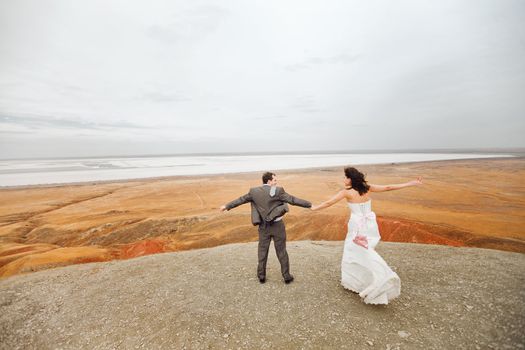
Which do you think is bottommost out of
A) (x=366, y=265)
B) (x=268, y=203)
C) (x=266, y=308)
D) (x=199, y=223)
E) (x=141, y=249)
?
(x=141, y=249)

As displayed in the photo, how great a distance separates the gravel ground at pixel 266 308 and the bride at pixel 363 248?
0.44m

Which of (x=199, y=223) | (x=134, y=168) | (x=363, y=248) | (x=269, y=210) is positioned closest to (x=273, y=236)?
(x=269, y=210)

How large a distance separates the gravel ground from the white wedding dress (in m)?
0.39

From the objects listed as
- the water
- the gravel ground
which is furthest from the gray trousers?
the water

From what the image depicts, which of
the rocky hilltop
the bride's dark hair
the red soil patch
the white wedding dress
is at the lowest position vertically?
the red soil patch

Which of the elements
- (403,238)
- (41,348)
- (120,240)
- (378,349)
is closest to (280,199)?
(378,349)

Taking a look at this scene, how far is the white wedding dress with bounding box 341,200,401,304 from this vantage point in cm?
447

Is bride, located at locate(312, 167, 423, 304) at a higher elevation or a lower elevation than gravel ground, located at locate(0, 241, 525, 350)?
higher

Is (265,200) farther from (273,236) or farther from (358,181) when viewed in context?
(358,181)

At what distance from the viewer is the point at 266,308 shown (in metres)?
5.06

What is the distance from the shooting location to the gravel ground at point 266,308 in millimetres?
4219

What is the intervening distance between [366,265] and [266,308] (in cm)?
211

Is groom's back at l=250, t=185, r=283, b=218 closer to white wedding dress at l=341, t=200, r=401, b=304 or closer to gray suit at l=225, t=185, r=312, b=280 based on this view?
gray suit at l=225, t=185, r=312, b=280

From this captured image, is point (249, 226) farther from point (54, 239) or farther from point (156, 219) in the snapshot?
point (54, 239)
